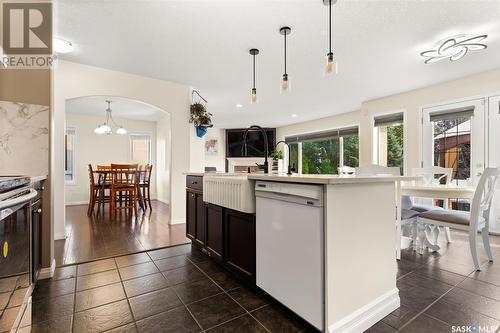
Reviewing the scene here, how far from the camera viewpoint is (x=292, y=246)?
144cm

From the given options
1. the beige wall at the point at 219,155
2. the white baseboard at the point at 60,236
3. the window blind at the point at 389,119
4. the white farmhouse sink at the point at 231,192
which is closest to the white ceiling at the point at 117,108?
the beige wall at the point at 219,155

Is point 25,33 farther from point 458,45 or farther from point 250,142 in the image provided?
point 250,142

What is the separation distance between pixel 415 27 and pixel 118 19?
301cm

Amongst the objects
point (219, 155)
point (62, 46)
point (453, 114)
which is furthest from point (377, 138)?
point (62, 46)

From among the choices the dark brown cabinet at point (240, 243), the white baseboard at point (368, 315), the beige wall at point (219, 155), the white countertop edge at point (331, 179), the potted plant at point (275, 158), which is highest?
the beige wall at point (219, 155)

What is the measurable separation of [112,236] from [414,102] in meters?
5.58

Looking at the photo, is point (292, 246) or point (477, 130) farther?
point (477, 130)

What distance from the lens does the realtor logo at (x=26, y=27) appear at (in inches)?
82.3

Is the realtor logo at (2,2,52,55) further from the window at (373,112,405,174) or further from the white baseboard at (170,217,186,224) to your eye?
the window at (373,112,405,174)

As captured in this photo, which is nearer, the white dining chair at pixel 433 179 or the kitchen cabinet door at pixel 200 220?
the kitchen cabinet door at pixel 200 220

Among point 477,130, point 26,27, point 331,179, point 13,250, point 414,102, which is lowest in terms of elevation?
point 13,250

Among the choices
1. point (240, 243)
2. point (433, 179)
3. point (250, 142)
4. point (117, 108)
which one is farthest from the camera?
point (250, 142)

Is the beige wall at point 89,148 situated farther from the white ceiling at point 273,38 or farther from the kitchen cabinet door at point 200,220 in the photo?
the kitchen cabinet door at point 200,220

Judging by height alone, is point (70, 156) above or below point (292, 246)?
above
